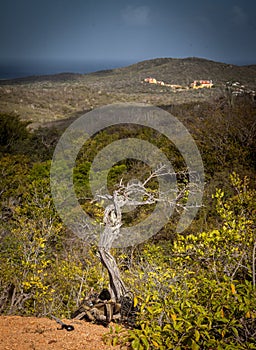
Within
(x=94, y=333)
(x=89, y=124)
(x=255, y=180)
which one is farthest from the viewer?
(x=89, y=124)

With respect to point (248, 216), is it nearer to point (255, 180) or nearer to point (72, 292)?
point (72, 292)

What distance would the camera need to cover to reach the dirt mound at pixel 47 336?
15.6 feet

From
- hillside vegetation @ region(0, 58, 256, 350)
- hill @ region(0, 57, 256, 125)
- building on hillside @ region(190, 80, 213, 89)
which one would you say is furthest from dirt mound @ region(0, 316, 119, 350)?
building on hillside @ region(190, 80, 213, 89)

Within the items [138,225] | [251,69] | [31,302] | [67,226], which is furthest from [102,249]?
[251,69]

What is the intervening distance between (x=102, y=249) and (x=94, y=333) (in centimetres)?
131

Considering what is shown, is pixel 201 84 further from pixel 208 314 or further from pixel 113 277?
pixel 208 314

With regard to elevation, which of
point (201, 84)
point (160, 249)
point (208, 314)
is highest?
point (201, 84)

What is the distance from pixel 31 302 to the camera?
923 cm

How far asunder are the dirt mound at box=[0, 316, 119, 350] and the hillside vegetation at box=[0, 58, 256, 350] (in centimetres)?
35

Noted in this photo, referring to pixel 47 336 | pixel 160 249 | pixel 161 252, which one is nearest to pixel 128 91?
pixel 160 249

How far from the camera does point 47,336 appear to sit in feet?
16.8

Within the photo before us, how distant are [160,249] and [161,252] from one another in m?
1.21

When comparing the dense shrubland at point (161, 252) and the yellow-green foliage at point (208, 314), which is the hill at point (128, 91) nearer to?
the dense shrubland at point (161, 252)

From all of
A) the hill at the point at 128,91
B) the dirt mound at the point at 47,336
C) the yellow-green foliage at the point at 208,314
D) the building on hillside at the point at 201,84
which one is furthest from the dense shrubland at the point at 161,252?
the building on hillside at the point at 201,84
